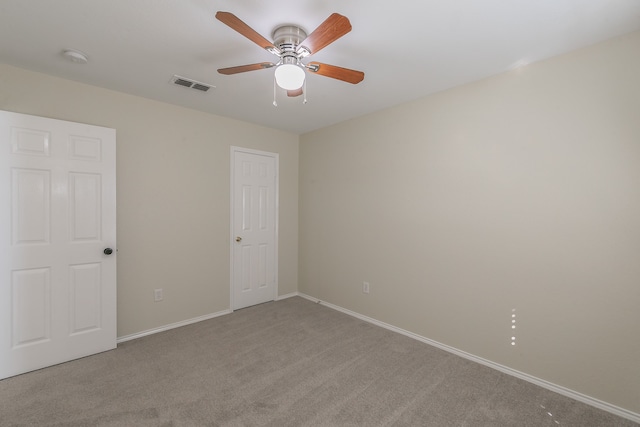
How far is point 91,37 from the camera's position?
194 centimetres

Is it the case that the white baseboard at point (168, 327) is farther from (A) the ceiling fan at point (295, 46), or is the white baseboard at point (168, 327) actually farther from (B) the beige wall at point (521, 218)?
(A) the ceiling fan at point (295, 46)

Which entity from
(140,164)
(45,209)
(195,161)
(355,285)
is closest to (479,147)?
(355,285)

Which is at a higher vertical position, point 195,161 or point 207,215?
point 195,161

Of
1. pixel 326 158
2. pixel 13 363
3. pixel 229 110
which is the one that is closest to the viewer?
pixel 13 363

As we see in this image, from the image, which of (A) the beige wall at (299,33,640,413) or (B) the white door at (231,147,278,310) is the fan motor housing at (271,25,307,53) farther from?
(B) the white door at (231,147,278,310)

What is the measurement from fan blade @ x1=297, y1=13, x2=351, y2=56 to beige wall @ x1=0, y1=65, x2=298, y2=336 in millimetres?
2136

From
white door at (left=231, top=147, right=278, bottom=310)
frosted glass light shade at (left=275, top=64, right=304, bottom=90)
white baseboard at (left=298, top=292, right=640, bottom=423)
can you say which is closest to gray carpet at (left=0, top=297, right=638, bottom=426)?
white baseboard at (left=298, top=292, right=640, bottom=423)

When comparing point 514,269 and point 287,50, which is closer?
point 287,50

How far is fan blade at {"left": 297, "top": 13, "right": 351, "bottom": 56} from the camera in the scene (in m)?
1.38

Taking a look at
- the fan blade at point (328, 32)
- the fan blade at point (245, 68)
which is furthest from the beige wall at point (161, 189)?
the fan blade at point (328, 32)

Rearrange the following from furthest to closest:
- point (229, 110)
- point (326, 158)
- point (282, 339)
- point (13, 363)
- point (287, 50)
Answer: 1. point (326, 158)
2. point (229, 110)
3. point (282, 339)
4. point (13, 363)
5. point (287, 50)

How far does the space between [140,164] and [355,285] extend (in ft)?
9.06

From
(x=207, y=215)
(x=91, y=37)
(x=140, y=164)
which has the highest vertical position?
(x=91, y=37)

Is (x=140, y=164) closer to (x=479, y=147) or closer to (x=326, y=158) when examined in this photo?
(x=326, y=158)
